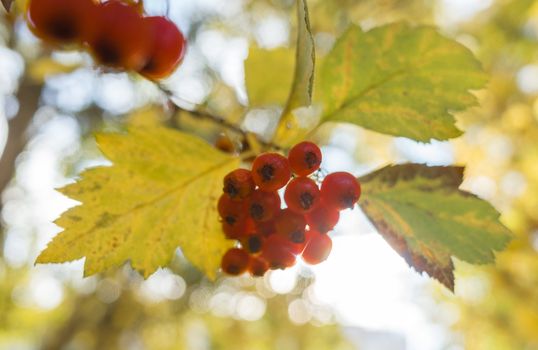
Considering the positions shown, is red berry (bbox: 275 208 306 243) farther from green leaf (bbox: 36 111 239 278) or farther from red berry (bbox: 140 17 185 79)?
red berry (bbox: 140 17 185 79)

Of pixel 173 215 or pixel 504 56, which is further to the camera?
pixel 504 56

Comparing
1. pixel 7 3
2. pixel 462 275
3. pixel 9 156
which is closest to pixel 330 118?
pixel 7 3

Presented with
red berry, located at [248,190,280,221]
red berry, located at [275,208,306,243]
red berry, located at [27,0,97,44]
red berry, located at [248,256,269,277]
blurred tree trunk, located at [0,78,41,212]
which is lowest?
blurred tree trunk, located at [0,78,41,212]

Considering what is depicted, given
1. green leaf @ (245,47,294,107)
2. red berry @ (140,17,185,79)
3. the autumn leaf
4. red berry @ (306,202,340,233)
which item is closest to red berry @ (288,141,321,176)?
red berry @ (306,202,340,233)

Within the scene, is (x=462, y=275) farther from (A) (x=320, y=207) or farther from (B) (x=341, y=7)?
(A) (x=320, y=207)

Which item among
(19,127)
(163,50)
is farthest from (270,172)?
(19,127)

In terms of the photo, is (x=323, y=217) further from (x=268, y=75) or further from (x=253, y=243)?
(x=268, y=75)

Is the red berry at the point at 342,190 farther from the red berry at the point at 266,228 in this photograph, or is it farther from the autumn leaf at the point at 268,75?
the autumn leaf at the point at 268,75

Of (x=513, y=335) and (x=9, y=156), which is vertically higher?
(x=9, y=156)
